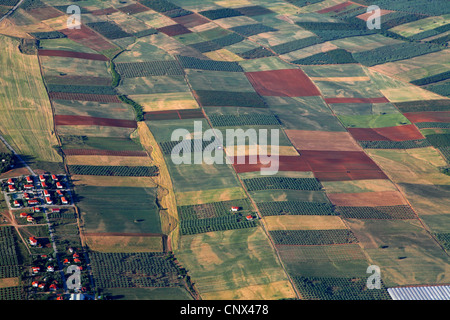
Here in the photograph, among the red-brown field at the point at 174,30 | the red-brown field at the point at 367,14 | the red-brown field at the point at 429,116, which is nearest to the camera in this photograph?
the red-brown field at the point at 429,116

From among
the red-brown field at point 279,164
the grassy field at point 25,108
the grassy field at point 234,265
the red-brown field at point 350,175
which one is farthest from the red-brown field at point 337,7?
the grassy field at point 234,265

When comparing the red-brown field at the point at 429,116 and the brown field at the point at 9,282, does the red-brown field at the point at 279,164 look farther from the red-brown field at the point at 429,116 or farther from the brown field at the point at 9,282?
the brown field at the point at 9,282

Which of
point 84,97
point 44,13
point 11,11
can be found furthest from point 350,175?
point 11,11

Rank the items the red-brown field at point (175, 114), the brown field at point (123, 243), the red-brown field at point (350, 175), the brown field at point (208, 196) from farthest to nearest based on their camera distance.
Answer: the red-brown field at point (175, 114) < the red-brown field at point (350, 175) < the brown field at point (208, 196) < the brown field at point (123, 243)

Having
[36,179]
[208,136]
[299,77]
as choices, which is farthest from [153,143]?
[299,77]

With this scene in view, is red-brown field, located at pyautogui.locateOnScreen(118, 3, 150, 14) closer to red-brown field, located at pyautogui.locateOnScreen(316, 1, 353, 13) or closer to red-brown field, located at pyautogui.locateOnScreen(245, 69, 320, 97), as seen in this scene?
red-brown field, located at pyautogui.locateOnScreen(245, 69, 320, 97)
